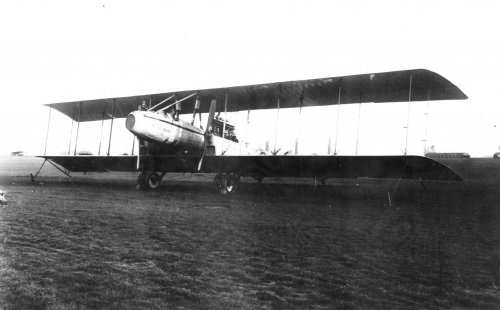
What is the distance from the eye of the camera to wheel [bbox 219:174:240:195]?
11435 mm

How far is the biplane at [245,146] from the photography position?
9.85 metres

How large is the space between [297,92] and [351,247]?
29.0 ft

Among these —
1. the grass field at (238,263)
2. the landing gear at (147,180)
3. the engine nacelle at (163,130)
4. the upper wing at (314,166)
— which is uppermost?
the engine nacelle at (163,130)

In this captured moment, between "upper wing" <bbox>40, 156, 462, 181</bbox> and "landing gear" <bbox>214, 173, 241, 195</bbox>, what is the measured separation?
0.75ft

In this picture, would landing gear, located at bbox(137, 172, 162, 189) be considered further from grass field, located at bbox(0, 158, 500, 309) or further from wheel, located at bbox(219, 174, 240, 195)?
grass field, located at bbox(0, 158, 500, 309)

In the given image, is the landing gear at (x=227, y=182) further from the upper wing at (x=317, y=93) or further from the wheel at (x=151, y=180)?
the upper wing at (x=317, y=93)

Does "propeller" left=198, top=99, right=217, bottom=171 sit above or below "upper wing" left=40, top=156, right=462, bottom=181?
above

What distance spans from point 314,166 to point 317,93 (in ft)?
8.60

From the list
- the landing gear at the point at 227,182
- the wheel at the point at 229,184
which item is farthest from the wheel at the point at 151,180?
the wheel at the point at 229,184

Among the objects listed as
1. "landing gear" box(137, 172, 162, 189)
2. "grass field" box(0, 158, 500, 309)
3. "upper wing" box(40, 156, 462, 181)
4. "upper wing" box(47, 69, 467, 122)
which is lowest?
"grass field" box(0, 158, 500, 309)

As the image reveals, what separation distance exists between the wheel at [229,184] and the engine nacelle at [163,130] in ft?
5.85

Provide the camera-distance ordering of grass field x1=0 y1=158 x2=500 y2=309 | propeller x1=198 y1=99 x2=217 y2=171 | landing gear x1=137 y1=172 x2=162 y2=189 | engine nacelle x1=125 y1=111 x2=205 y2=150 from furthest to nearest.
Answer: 1. landing gear x1=137 y1=172 x2=162 y2=189
2. propeller x1=198 y1=99 x2=217 y2=171
3. engine nacelle x1=125 y1=111 x2=205 y2=150
4. grass field x1=0 y1=158 x2=500 y2=309

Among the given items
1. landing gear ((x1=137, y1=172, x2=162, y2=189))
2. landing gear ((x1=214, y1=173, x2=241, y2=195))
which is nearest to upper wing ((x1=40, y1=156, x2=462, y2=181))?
landing gear ((x1=214, y1=173, x2=241, y2=195))

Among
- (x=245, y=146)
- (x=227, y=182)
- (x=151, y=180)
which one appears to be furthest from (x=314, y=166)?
(x=151, y=180)
